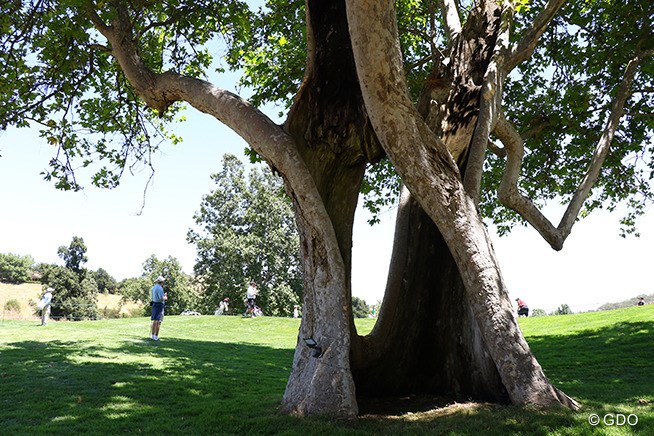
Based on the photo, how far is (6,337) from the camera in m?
13.4

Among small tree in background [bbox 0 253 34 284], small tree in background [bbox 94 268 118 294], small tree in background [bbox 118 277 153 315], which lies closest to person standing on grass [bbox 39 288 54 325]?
small tree in background [bbox 118 277 153 315]

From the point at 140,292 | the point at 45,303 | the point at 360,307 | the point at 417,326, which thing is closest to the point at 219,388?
the point at 417,326

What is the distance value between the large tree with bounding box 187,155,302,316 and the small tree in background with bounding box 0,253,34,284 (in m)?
59.2

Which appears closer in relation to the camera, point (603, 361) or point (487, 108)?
point (487, 108)

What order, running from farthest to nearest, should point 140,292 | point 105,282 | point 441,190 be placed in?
point 105,282 < point 140,292 < point 441,190

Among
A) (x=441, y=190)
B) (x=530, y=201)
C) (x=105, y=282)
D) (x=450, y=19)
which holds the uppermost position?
(x=450, y=19)

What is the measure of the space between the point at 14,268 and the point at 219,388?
308 ft

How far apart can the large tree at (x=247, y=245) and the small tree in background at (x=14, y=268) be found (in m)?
59.2

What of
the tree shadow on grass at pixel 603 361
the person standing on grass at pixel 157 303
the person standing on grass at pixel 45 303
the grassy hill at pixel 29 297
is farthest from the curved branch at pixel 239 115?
the grassy hill at pixel 29 297

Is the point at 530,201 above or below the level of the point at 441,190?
above

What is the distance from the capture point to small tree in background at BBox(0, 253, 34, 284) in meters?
85.6

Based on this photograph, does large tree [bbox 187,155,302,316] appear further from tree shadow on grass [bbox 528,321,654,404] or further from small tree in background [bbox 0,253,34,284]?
small tree in background [bbox 0,253,34,284]

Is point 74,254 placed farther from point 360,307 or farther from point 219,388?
point 219,388

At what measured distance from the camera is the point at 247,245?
41719mm
